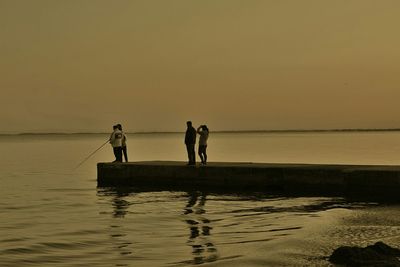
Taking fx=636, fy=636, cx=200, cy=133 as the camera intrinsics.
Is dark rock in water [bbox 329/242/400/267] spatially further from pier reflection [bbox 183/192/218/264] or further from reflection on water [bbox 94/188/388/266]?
pier reflection [bbox 183/192/218/264]

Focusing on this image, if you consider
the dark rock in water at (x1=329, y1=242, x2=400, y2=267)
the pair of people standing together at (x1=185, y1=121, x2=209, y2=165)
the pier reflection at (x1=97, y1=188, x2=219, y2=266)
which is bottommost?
the pier reflection at (x1=97, y1=188, x2=219, y2=266)

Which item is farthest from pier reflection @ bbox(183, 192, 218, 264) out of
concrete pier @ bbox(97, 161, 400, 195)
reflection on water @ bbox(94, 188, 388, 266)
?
concrete pier @ bbox(97, 161, 400, 195)

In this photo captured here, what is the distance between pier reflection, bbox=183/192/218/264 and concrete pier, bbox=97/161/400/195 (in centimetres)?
198

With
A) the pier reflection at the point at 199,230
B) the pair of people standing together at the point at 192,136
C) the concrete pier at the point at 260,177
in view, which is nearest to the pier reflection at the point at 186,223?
the pier reflection at the point at 199,230

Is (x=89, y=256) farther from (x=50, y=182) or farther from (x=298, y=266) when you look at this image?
(x=50, y=182)

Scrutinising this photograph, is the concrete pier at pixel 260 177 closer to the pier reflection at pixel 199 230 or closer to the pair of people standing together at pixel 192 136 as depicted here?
the pair of people standing together at pixel 192 136

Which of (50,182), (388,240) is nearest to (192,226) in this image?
(388,240)

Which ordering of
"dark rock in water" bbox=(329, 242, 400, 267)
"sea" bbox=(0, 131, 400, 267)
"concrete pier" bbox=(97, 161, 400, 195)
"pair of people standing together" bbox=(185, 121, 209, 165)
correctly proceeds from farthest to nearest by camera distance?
"pair of people standing together" bbox=(185, 121, 209, 165)
"concrete pier" bbox=(97, 161, 400, 195)
"sea" bbox=(0, 131, 400, 267)
"dark rock in water" bbox=(329, 242, 400, 267)

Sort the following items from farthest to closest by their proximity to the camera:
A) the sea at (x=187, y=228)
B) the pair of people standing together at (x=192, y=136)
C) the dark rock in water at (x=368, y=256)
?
the pair of people standing together at (x=192, y=136) < the sea at (x=187, y=228) < the dark rock in water at (x=368, y=256)

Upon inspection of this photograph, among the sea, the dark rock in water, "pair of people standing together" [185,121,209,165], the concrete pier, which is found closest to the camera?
the dark rock in water

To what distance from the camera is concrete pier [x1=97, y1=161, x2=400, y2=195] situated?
22375 millimetres

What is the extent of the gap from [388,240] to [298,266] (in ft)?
10.2

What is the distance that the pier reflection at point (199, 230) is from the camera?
1282cm

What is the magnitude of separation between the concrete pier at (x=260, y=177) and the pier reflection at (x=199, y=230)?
6.49 ft
